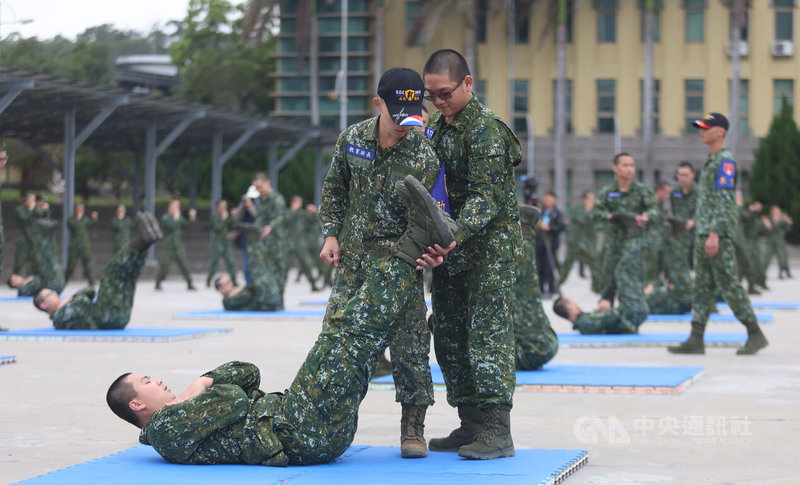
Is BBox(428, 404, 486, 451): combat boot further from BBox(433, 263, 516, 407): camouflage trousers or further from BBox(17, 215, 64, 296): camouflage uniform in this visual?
BBox(17, 215, 64, 296): camouflage uniform

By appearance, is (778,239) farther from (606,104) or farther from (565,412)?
(565,412)

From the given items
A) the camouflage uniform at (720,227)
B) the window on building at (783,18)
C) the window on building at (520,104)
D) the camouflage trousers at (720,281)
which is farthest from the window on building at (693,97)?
the camouflage uniform at (720,227)

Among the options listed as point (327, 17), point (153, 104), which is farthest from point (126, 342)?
point (327, 17)

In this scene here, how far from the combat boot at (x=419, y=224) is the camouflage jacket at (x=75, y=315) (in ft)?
28.1

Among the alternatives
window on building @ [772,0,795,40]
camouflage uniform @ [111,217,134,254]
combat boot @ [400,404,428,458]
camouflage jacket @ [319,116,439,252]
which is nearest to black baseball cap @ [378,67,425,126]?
camouflage jacket @ [319,116,439,252]

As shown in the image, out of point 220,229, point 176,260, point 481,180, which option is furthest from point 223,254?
point 481,180

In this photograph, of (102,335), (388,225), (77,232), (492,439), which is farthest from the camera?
(77,232)

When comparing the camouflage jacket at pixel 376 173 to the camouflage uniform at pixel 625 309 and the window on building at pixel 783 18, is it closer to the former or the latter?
the camouflage uniform at pixel 625 309

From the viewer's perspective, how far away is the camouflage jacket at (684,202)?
1608 cm

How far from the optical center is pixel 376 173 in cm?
589

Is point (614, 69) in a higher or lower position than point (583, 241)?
higher

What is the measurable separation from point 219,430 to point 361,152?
1.44 meters

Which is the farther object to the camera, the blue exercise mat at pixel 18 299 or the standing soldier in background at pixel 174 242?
the standing soldier in background at pixel 174 242

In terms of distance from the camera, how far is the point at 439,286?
249 inches
